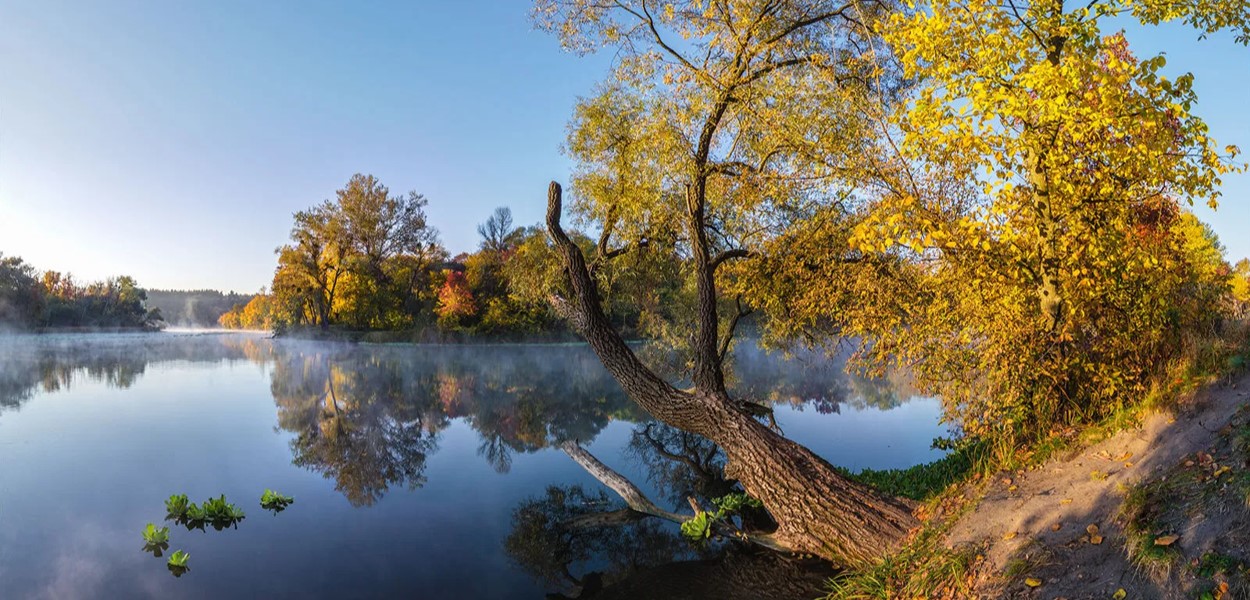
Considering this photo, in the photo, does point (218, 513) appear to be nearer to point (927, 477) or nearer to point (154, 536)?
point (154, 536)

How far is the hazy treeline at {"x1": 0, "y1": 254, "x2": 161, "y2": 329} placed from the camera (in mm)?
48031

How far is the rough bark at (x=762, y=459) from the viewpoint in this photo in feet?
20.9

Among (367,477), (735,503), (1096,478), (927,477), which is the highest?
(1096,478)

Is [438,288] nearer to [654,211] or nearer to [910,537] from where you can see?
[654,211]

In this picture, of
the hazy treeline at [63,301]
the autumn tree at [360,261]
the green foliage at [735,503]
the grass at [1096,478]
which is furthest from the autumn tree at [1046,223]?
the hazy treeline at [63,301]

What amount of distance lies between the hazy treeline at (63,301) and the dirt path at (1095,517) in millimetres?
63656

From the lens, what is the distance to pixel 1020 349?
6.04 m

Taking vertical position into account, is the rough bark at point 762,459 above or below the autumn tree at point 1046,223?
below

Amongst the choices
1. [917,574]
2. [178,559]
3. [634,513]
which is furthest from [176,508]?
[917,574]

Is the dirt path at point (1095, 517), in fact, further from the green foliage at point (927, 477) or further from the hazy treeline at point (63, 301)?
the hazy treeline at point (63, 301)

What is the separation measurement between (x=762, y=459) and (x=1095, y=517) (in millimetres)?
3245

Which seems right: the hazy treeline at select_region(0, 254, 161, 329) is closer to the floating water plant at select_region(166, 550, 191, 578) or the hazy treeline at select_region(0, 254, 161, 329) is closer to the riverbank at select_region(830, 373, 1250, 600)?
the floating water plant at select_region(166, 550, 191, 578)

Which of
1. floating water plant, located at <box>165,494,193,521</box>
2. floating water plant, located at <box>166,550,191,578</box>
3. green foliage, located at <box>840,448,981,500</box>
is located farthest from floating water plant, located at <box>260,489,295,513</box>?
green foliage, located at <box>840,448,981,500</box>

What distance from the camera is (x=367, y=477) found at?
410 inches
